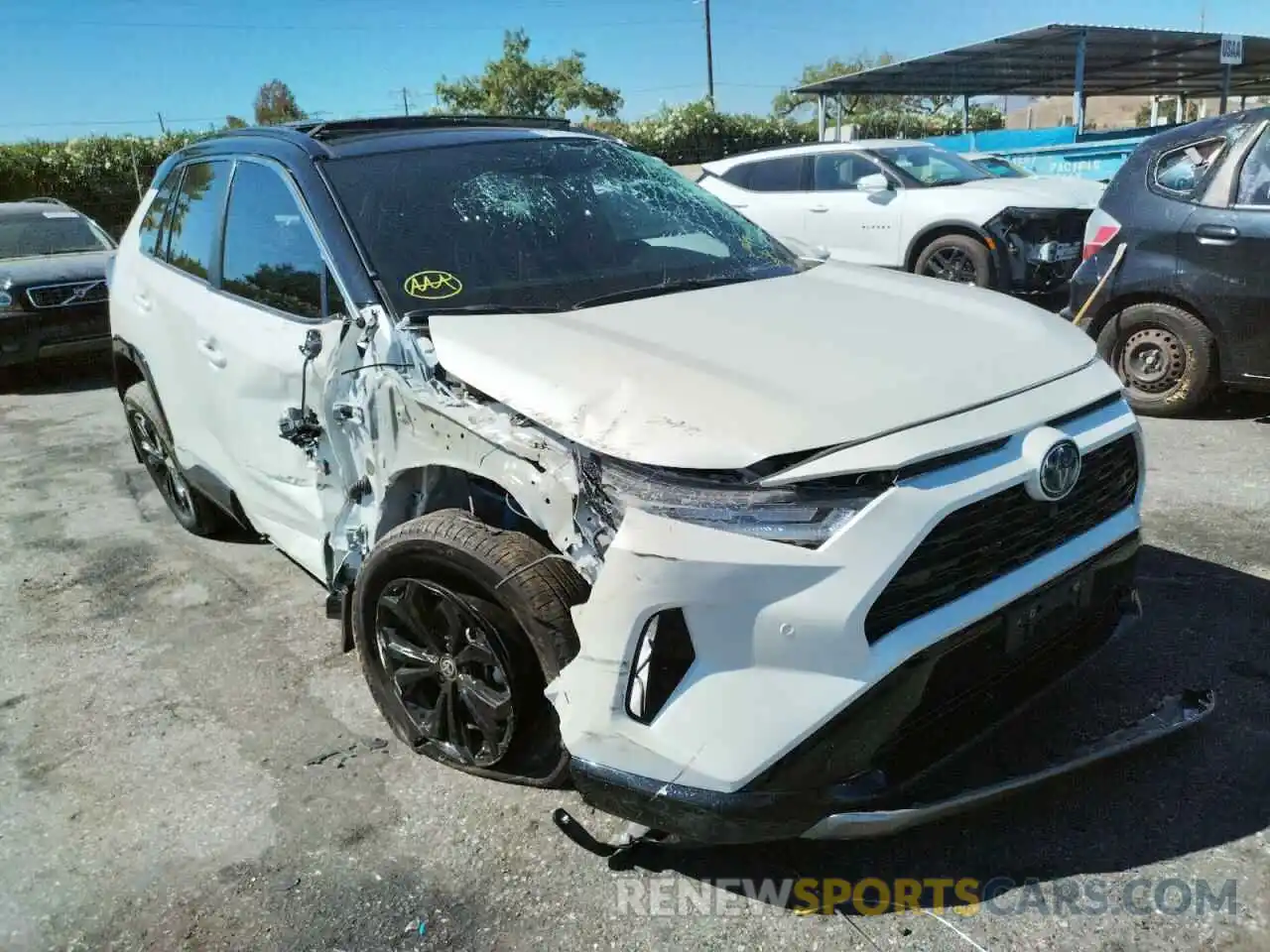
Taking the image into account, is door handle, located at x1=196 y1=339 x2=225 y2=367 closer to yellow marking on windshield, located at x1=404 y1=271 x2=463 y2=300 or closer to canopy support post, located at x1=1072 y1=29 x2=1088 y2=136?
yellow marking on windshield, located at x1=404 y1=271 x2=463 y2=300

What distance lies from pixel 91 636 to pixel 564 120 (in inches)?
112

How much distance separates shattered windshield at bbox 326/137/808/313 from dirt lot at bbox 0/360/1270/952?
1.43 m

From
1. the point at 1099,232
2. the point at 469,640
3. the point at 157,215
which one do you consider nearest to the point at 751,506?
the point at 469,640

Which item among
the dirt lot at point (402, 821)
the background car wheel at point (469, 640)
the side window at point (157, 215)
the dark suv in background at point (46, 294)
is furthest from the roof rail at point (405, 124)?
the dark suv in background at point (46, 294)

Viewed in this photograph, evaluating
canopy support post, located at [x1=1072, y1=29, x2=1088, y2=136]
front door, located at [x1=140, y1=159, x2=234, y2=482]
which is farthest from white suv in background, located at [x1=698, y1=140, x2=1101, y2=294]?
canopy support post, located at [x1=1072, y1=29, x2=1088, y2=136]

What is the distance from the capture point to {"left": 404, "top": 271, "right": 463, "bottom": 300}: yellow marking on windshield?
283 cm

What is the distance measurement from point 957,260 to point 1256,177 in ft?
13.4

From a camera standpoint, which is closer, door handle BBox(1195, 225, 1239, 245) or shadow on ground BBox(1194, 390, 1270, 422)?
door handle BBox(1195, 225, 1239, 245)

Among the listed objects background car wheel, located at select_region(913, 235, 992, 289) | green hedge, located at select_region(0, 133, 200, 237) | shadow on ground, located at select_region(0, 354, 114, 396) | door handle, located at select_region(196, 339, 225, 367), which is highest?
green hedge, located at select_region(0, 133, 200, 237)

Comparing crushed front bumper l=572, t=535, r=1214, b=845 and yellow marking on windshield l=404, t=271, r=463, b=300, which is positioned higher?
yellow marking on windshield l=404, t=271, r=463, b=300

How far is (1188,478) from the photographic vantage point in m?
4.91

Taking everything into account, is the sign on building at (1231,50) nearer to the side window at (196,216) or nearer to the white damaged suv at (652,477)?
the white damaged suv at (652,477)

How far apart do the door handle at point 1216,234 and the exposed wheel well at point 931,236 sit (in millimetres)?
3742

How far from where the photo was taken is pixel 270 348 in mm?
3232
